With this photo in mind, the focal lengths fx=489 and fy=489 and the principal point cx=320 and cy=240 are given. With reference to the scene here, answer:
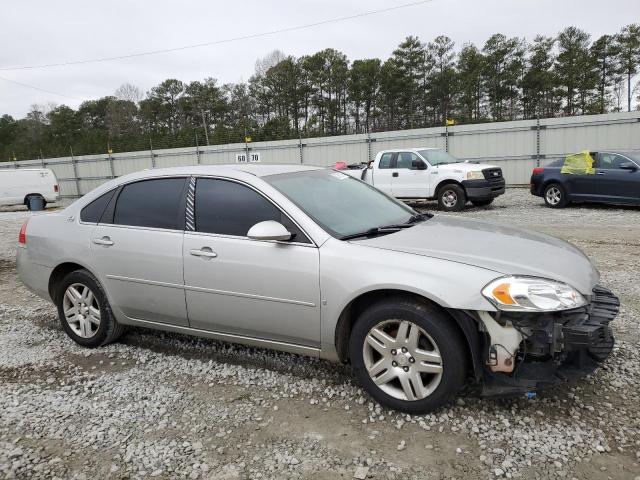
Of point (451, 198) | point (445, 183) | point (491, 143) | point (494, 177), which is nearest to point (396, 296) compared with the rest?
point (451, 198)

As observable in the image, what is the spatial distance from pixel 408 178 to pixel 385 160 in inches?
37.5

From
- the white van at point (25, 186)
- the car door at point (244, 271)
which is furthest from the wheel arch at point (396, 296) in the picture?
the white van at point (25, 186)

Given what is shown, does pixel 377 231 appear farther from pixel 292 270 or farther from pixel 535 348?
pixel 535 348

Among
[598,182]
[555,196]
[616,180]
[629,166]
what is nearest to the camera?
[629,166]

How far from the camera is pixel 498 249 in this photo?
310 centimetres

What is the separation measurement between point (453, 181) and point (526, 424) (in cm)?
→ 1110

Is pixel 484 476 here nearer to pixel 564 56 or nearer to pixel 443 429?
pixel 443 429

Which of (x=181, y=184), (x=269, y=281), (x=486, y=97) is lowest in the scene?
(x=269, y=281)

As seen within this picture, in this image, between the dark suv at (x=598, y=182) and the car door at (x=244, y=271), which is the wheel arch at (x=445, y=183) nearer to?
the dark suv at (x=598, y=182)

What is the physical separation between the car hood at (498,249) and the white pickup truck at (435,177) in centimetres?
975

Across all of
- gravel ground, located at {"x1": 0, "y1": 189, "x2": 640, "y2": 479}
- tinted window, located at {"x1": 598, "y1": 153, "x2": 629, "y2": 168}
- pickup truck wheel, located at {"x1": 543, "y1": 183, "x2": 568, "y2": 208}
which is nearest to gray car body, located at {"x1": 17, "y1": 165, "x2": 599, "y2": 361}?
gravel ground, located at {"x1": 0, "y1": 189, "x2": 640, "y2": 479}

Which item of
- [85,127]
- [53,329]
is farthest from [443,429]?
[85,127]

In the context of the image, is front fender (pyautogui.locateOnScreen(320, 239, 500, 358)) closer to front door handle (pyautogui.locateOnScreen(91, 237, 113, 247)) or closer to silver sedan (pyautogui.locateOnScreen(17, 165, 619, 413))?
silver sedan (pyautogui.locateOnScreen(17, 165, 619, 413))

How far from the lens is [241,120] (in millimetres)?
48438
